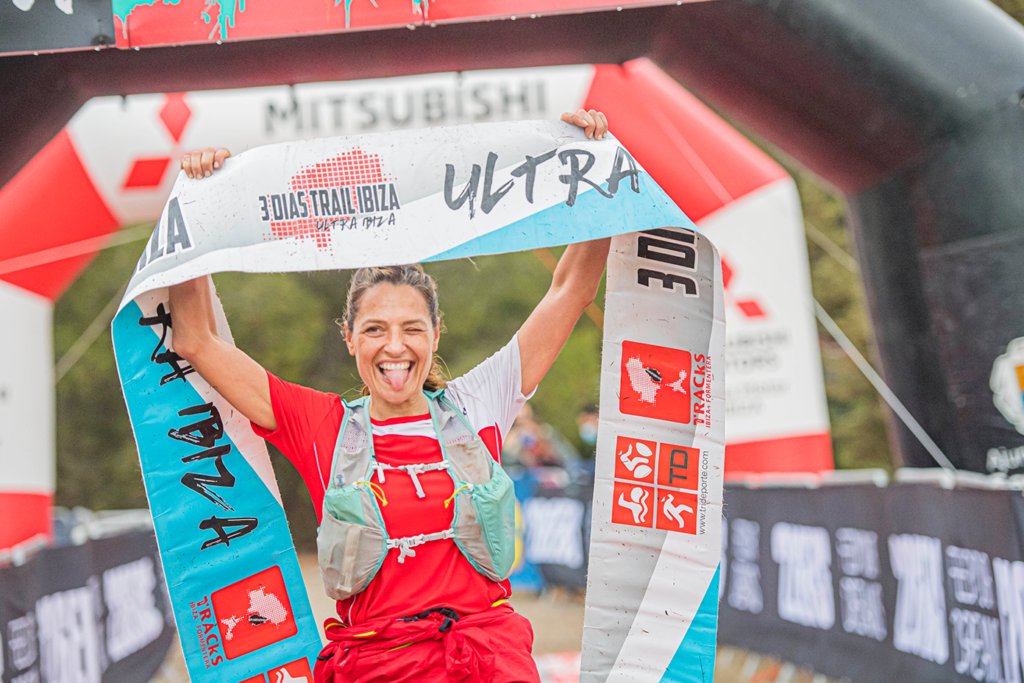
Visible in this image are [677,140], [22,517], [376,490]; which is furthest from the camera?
[677,140]

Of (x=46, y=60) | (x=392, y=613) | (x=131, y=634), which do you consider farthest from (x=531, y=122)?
(x=131, y=634)

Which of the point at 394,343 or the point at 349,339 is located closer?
the point at 394,343

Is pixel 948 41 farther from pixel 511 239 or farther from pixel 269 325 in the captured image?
pixel 269 325

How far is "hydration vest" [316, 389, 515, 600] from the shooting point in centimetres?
226

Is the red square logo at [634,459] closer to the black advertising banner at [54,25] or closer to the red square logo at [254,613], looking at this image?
the red square logo at [254,613]

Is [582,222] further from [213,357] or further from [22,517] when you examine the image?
[22,517]

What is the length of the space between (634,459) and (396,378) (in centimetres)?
83

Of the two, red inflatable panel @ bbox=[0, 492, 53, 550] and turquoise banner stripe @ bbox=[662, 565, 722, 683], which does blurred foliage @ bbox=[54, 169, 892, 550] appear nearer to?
red inflatable panel @ bbox=[0, 492, 53, 550]

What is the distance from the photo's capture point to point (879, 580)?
5.07 meters

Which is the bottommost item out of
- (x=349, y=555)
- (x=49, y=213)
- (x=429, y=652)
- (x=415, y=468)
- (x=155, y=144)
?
(x=429, y=652)

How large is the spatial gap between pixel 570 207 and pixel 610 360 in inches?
20.1

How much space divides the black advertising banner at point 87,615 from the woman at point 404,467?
2.32 m

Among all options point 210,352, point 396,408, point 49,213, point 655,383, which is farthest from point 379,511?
point 49,213

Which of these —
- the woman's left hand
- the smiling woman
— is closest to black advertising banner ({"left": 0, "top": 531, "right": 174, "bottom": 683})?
the smiling woman
